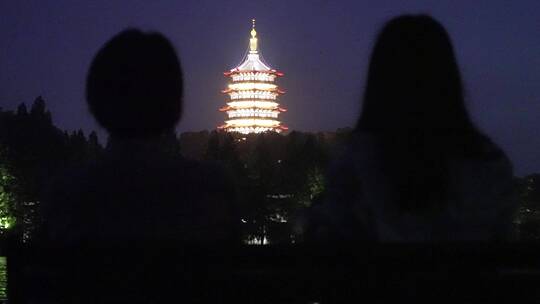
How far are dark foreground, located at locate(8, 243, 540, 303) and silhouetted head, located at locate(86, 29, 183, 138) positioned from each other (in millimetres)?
887

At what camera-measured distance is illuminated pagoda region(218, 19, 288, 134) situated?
332ft

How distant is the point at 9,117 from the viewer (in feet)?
167

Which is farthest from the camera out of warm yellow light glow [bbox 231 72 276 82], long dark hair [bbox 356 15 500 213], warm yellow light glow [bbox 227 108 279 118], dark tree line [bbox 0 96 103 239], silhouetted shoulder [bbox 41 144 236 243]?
warm yellow light glow [bbox 231 72 276 82]

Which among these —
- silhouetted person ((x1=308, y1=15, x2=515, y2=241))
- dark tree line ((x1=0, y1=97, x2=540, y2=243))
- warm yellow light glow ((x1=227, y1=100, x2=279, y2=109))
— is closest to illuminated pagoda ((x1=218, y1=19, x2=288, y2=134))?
warm yellow light glow ((x1=227, y1=100, x2=279, y2=109))

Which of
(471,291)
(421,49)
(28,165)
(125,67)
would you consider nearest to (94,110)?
(125,67)

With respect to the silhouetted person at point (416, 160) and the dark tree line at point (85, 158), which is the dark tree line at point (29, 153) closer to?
the dark tree line at point (85, 158)

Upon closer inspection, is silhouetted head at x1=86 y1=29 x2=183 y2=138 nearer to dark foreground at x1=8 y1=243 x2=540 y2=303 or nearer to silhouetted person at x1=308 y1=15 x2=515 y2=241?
silhouetted person at x1=308 y1=15 x2=515 y2=241

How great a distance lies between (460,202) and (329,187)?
46 cm

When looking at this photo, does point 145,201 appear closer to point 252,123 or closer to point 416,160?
point 416,160

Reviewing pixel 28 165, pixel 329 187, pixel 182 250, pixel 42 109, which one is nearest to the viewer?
pixel 182 250

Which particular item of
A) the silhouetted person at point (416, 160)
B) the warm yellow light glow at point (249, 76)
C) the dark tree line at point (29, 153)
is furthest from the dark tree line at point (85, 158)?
the warm yellow light glow at point (249, 76)

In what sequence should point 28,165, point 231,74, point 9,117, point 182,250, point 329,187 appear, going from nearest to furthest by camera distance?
point 182,250
point 329,187
point 28,165
point 9,117
point 231,74

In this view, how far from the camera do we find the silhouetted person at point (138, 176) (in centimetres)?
330

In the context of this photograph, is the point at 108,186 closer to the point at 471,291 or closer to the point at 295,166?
the point at 471,291
